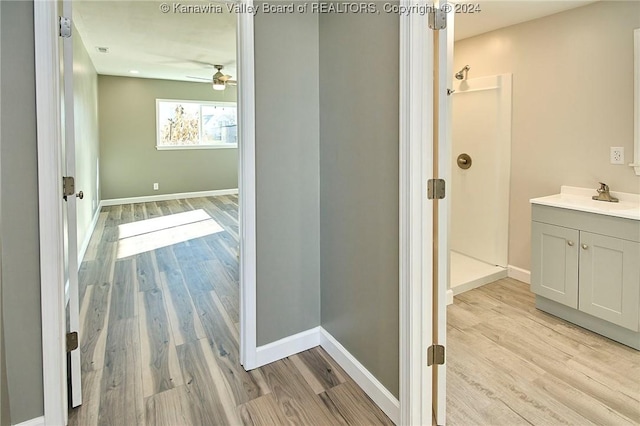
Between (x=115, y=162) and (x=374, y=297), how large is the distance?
6.94m

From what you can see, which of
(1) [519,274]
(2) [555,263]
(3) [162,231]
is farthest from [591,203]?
(3) [162,231]

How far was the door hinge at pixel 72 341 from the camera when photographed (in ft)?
5.95

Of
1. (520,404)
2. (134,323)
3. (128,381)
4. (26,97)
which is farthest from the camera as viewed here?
(134,323)

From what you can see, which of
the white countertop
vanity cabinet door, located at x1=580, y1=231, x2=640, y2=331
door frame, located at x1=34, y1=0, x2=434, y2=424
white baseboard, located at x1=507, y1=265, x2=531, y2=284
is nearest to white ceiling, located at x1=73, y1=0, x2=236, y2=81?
door frame, located at x1=34, y1=0, x2=434, y2=424

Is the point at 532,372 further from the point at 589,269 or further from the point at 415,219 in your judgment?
the point at 415,219

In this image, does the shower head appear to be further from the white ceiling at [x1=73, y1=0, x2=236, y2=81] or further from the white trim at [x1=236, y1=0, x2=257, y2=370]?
the white trim at [x1=236, y1=0, x2=257, y2=370]

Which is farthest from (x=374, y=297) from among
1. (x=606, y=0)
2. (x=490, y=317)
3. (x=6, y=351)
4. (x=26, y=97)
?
(x=606, y=0)

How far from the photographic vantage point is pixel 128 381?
210 centimetres

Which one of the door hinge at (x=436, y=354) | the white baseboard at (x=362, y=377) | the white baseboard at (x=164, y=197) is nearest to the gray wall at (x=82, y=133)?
the white baseboard at (x=164, y=197)

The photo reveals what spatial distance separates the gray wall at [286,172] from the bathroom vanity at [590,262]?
1716mm

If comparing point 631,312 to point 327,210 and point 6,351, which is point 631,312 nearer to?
point 327,210

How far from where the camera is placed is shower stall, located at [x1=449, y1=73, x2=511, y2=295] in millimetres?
3545

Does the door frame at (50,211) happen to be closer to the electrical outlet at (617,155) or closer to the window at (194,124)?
the electrical outlet at (617,155)

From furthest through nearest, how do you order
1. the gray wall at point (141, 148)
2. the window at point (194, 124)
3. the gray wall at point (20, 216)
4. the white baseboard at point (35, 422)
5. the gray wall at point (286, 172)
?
the window at point (194, 124)
the gray wall at point (141, 148)
the gray wall at point (286, 172)
the white baseboard at point (35, 422)
the gray wall at point (20, 216)
